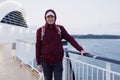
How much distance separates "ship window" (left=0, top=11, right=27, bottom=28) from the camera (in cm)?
2930

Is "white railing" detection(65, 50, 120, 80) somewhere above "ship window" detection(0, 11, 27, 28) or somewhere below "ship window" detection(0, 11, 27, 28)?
below

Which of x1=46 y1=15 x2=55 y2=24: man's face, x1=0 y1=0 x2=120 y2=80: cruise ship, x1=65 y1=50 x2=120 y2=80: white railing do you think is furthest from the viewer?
x1=46 y1=15 x2=55 y2=24: man's face

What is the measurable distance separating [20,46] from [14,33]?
10.1m

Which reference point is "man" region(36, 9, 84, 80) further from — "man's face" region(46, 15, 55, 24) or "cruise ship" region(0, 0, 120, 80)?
"cruise ship" region(0, 0, 120, 80)

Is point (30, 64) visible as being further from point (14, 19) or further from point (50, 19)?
point (14, 19)

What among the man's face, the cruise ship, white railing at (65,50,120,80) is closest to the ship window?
the cruise ship

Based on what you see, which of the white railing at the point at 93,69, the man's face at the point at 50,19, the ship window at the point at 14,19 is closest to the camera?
the white railing at the point at 93,69

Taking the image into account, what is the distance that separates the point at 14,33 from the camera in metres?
19.5

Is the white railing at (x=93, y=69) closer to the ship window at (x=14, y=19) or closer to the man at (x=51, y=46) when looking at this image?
the man at (x=51, y=46)

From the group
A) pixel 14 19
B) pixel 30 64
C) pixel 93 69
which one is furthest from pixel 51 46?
pixel 14 19

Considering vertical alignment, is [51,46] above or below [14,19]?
below

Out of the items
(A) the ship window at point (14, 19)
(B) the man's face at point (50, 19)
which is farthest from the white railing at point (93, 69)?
(A) the ship window at point (14, 19)

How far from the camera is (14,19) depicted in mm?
31750

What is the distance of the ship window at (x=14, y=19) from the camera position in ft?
96.1
